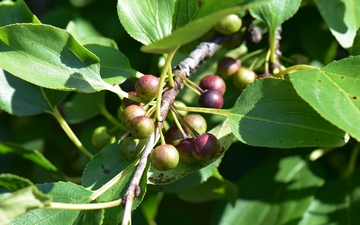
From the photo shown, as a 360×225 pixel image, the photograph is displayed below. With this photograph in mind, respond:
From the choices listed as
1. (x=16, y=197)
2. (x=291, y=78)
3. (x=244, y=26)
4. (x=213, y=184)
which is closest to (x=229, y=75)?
(x=244, y=26)

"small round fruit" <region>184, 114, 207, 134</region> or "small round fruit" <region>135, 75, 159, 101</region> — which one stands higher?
"small round fruit" <region>135, 75, 159, 101</region>

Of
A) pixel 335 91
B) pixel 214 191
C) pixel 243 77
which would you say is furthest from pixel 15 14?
pixel 335 91

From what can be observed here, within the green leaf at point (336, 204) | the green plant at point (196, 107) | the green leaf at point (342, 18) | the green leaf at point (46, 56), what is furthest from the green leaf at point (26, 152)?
the green leaf at point (342, 18)

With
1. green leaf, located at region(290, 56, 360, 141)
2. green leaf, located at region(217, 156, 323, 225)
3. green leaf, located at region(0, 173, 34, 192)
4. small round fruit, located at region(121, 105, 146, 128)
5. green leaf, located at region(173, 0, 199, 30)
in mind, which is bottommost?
green leaf, located at region(217, 156, 323, 225)

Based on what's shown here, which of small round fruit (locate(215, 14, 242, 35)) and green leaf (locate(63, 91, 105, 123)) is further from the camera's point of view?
green leaf (locate(63, 91, 105, 123))

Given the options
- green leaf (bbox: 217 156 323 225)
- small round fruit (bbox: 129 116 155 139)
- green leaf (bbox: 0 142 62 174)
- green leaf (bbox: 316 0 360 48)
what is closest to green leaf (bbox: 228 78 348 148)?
small round fruit (bbox: 129 116 155 139)

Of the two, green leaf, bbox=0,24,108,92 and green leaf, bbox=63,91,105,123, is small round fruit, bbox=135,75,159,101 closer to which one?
green leaf, bbox=0,24,108,92

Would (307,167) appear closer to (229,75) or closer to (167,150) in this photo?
(229,75)
